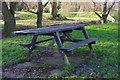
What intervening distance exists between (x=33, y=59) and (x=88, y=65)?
1209 millimetres

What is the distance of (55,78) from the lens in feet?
12.2

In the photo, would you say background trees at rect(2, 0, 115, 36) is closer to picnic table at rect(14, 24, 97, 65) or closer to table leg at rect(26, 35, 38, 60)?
picnic table at rect(14, 24, 97, 65)

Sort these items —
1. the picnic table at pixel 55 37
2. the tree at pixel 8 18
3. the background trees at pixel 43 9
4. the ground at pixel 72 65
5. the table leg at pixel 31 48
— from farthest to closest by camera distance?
the background trees at pixel 43 9
the tree at pixel 8 18
the table leg at pixel 31 48
the picnic table at pixel 55 37
the ground at pixel 72 65

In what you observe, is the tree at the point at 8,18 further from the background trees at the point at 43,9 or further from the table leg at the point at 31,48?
the table leg at the point at 31,48

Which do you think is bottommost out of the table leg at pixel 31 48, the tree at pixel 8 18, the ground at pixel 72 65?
the ground at pixel 72 65

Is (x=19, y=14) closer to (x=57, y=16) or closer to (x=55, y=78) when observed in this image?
(x=57, y=16)

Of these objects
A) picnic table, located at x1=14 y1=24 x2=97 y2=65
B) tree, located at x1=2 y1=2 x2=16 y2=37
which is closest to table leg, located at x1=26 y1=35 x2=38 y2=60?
picnic table, located at x1=14 y1=24 x2=97 y2=65

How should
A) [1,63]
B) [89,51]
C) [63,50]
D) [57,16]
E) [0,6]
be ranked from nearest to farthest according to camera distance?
1. [63,50]
2. [1,63]
3. [89,51]
4. [0,6]
5. [57,16]

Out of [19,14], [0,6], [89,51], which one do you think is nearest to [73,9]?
[19,14]

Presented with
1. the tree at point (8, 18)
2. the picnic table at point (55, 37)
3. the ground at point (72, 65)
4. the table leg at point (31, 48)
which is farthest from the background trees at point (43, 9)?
the table leg at point (31, 48)

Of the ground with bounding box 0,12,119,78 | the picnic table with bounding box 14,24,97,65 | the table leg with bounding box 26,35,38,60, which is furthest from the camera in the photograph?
the table leg with bounding box 26,35,38,60

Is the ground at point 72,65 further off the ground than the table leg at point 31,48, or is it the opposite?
the table leg at point 31,48

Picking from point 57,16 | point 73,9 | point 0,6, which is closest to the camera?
point 0,6

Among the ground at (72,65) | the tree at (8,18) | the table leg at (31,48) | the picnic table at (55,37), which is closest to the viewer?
the ground at (72,65)
